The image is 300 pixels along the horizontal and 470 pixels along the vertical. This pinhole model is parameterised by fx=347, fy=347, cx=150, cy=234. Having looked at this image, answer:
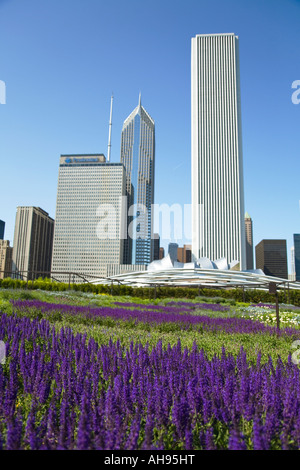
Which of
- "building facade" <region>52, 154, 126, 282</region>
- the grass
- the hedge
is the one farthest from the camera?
"building facade" <region>52, 154, 126, 282</region>

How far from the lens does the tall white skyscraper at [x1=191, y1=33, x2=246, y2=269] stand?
5207 inches

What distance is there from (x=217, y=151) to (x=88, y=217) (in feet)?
248

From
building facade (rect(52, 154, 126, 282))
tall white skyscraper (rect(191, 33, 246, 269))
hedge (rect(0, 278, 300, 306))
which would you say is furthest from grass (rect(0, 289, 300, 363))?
building facade (rect(52, 154, 126, 282))

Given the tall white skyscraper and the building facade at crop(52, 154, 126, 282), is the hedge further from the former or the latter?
the building facade at crop(52, 154, 126, 282)

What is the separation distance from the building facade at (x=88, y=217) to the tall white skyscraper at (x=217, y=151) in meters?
55.5

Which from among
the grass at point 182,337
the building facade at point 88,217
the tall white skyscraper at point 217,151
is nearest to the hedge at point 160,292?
the grass at point 182,337

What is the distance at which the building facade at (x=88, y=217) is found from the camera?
175 metres

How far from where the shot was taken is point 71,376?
2760mm

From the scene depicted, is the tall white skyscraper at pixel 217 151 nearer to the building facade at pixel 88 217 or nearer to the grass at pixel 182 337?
the building facade at pixel 88 217

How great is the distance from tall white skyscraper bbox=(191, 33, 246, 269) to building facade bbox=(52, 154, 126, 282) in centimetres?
5550

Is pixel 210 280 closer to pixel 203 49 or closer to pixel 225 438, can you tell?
pixel 225 438

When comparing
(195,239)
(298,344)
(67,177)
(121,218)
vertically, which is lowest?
(298,344)
